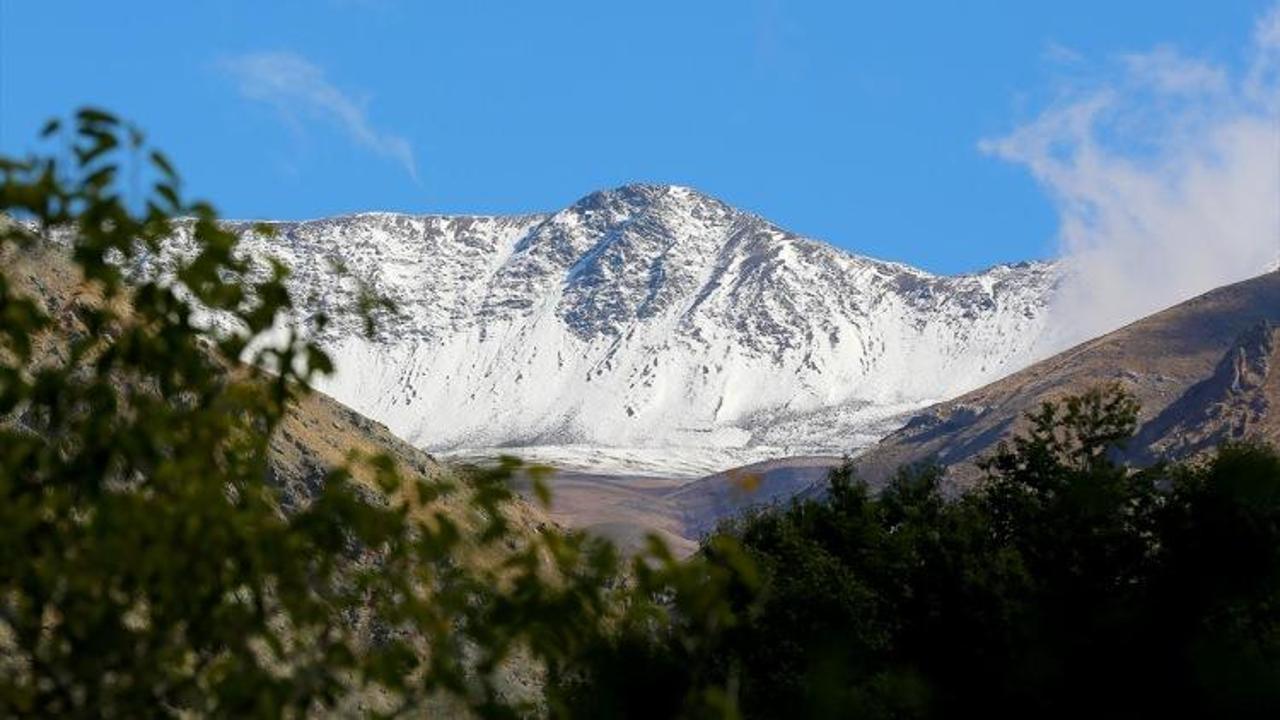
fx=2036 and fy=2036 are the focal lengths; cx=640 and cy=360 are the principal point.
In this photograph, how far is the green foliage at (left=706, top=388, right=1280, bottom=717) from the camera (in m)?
52.6

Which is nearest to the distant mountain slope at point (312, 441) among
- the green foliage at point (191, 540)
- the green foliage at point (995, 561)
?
the green foliage at point (995, 561)

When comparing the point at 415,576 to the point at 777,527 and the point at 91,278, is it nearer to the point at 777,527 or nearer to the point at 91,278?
the point at 91,278

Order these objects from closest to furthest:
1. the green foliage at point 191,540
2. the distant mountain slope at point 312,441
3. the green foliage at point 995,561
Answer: the green foliage at point 191,540 < the green foliage at point 995,561 < the distant mountain slope at point 312,441

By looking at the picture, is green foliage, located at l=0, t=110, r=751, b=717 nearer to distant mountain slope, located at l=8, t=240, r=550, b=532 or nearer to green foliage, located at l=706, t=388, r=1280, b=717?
green foliage, located at l=706, t=388, r=1280, b=717

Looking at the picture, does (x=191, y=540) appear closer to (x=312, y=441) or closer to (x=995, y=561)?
(x=995, y=561)

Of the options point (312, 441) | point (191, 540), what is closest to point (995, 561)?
point (312, 441)

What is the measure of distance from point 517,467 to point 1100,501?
1997 inches

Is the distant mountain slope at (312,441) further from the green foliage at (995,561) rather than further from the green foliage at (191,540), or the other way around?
the green foliage at (191,540)

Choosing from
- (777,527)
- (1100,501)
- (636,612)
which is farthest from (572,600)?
(777,527)

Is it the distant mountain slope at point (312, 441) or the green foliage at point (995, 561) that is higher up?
the distant mountain slope at point (312, 441)

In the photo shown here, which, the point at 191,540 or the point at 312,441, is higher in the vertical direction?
the point at 312,441

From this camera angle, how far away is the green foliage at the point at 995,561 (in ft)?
173

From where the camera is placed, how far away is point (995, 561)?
67625 mm

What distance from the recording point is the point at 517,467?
1216 cm
